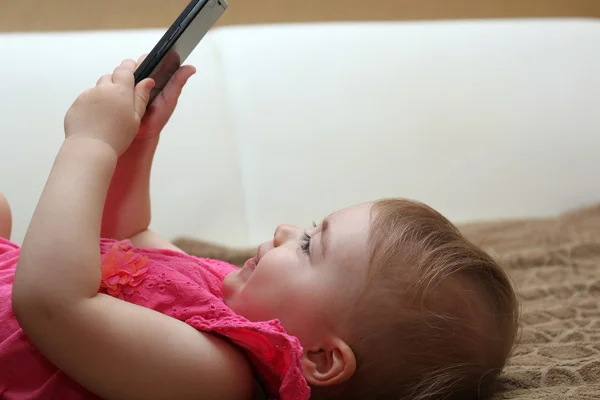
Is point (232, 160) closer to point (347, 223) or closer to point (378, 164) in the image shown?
point (378, 164)

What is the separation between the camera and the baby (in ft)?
2.15

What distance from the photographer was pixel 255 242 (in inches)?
56.7

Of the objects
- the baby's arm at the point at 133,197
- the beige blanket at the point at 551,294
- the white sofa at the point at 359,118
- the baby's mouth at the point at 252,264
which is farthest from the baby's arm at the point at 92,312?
the white sofa at the point at 359,118

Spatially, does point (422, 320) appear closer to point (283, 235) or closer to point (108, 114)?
point (283, 235)

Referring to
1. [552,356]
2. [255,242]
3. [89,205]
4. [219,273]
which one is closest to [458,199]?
[255,242]

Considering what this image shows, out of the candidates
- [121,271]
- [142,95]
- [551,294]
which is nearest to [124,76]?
[142,95]

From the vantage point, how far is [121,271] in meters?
0.78

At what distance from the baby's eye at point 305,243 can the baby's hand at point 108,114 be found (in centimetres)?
23

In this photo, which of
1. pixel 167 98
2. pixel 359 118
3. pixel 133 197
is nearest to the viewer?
pixel 167 98

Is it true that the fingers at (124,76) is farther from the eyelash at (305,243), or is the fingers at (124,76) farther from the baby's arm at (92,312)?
the eyelash at (305,243)

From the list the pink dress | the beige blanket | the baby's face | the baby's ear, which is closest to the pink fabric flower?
the pink dress

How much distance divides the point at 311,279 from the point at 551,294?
0.56 metres

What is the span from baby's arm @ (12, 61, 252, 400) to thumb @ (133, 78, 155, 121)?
0.04m

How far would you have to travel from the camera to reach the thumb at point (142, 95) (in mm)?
785
